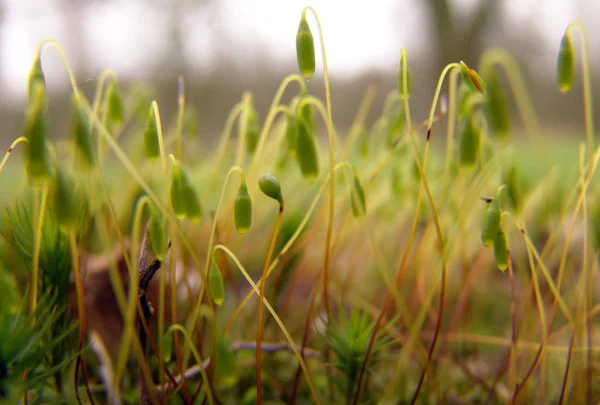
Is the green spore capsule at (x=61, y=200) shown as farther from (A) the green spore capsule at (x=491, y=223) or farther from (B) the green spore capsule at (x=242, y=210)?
(A) the green spore capsule at (x=491, y=223)

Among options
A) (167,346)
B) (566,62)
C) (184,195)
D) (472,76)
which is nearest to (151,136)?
(184,195)

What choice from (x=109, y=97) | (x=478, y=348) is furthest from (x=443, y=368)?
(x=109, y=97)

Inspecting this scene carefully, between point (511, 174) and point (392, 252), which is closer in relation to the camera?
point (511, 174)

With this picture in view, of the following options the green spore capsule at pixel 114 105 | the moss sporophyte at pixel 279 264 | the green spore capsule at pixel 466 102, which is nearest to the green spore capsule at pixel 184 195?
the moss sporophyte at pixel 279 264

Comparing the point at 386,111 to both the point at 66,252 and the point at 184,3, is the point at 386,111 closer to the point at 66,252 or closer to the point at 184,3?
the point at 66,252

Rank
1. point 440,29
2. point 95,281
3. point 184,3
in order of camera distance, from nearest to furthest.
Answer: point 95,281, point 184,3, point 440,29

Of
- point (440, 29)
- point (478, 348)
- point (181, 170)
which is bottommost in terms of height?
point (478, 348)

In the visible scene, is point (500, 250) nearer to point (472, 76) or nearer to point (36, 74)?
point (472, 76)
